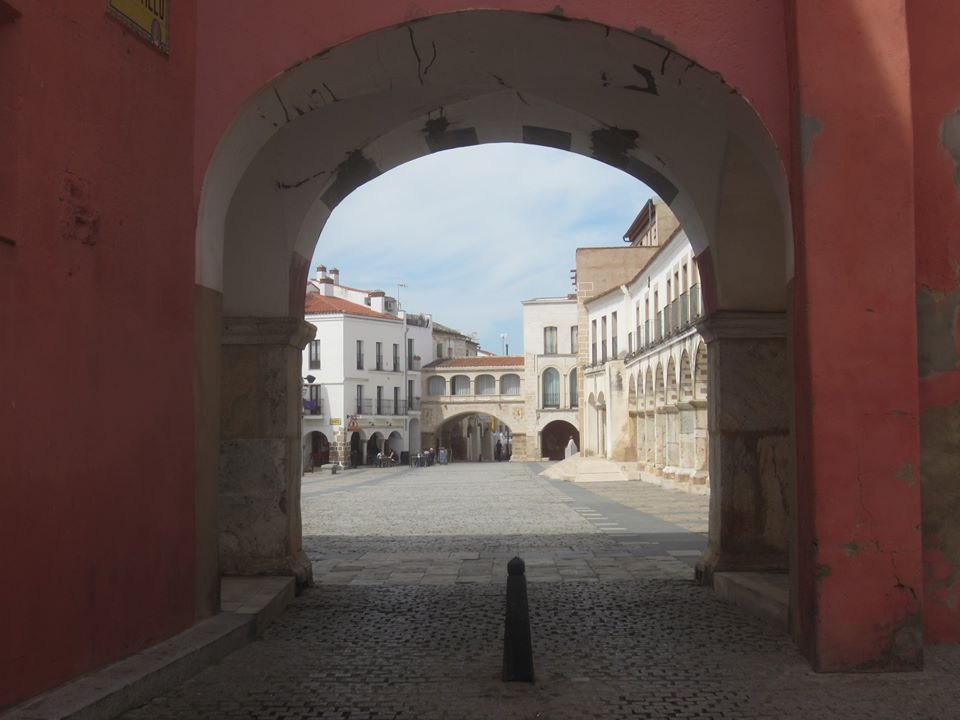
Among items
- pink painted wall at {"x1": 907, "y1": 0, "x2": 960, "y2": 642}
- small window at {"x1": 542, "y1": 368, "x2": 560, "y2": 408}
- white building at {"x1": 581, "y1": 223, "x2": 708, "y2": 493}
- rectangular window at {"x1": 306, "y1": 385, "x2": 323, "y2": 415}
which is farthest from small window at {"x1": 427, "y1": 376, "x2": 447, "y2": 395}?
pink painted wall at {"x1": 907, "y1": 0, "x2": 960, "y2": 642}

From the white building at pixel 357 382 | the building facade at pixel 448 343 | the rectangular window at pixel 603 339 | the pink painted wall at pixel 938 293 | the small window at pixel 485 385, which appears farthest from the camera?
the building facade at pixel 448 343

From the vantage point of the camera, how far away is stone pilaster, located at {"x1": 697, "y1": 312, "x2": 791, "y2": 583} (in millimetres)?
7762

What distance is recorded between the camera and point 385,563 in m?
9.95

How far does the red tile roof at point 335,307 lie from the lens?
58.6m

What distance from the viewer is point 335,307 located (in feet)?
195

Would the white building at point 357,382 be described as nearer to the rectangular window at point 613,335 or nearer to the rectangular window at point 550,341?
the rectangular window at point 550,341

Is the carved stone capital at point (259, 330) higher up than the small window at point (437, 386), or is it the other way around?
the small window at point (437, 386)

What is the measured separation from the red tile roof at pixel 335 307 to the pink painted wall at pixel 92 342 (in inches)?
2031

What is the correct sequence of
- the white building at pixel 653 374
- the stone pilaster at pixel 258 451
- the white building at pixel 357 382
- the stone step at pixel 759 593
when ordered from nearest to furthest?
1. the stone step at pixel 759 593
2. the stone pilaster at pixel 258 451
3. the white building at pixel 653 374
4. the white building at pixel 357 382

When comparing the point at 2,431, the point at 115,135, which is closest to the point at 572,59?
the point at 115,135

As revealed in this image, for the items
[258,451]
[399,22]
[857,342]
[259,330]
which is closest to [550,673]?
[857,342]

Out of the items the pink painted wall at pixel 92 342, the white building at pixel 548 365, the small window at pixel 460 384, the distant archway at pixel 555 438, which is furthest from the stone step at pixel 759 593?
the small window at pixel 460 384

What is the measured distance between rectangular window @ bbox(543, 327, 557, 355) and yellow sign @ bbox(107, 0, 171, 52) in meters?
55.6

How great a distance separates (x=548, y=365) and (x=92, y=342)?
5627 cm
